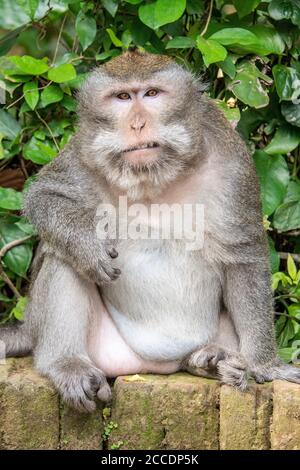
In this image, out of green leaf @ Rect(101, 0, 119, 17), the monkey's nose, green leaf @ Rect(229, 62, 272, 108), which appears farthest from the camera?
green leaf @ Rect(101, 0, 119, 17)

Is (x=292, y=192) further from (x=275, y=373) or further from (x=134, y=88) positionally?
(x=134, y=88)

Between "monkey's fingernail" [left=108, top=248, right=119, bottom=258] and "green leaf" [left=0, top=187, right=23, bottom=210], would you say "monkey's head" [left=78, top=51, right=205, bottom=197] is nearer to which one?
"monkey's fingernail" [left=108, top=248, right=119, bottom=258]

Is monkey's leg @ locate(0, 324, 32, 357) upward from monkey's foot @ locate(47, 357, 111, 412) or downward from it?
upward

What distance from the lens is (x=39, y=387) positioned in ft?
17.5

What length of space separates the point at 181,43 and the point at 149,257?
165cm

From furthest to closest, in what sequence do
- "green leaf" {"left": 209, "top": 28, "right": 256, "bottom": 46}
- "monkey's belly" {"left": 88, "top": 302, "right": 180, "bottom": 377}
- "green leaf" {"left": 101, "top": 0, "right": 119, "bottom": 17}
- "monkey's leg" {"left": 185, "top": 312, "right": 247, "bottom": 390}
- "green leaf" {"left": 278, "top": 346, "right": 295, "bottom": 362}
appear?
"green leaf" {"left": 101, "top": 0, "right": 119, "bottom": 17}
"green leaf" {"left": 209, "top": 28, "right": 256, "bottom": 46}
"green leaf" {"left": 278, "top": 346, "right": 295, "bottom": 362}
"monkey's belly" {"left": 88, "top": 302, "right": 180, "bottom": 377}
"monkey's leg" {"left": 185, "top": 312, "right": 247, "bottom": 390}

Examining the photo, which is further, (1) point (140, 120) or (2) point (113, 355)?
(2) point (113, 355)

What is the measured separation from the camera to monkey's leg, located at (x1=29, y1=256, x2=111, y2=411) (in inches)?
Answer: 213

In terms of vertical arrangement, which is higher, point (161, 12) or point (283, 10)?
point (283, 10)

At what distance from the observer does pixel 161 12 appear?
20.3 feet

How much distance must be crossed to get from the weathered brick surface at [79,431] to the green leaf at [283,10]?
2.96 metres

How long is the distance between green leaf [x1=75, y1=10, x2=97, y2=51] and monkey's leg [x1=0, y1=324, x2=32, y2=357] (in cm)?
200

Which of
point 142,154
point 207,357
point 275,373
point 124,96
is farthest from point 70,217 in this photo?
point 275,373

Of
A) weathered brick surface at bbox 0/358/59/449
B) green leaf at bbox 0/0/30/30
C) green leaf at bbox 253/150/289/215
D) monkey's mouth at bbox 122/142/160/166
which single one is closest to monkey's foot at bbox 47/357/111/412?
weathered brick surface at bbox 0/358/59/449
